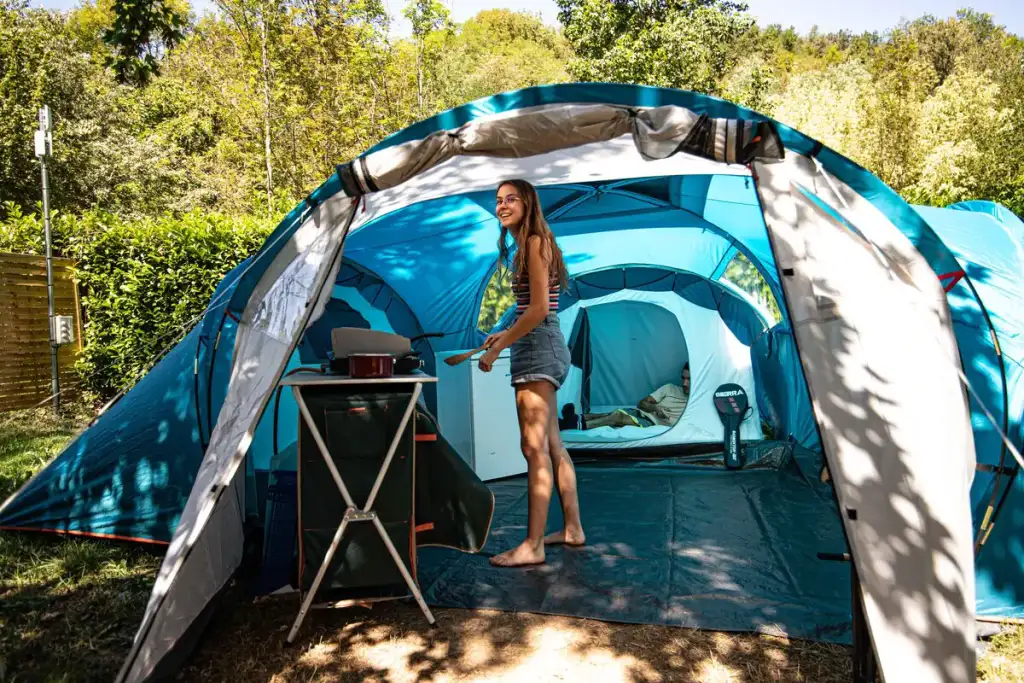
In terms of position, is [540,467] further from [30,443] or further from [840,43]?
[840,43]

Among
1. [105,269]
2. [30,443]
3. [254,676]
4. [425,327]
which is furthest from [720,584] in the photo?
[105,269]

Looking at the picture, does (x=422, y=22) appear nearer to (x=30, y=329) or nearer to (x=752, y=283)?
(x=30, y=329)

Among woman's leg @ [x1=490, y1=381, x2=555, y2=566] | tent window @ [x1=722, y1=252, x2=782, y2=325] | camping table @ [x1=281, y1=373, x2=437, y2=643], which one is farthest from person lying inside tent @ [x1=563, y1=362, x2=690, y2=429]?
camping table @ [x1=281, y1=373, x2=437, y2=643]

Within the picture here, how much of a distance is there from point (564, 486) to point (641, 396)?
3.05m

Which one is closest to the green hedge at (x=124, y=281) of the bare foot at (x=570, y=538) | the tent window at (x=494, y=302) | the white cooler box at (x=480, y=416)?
the tent window at (x=494, y=302)

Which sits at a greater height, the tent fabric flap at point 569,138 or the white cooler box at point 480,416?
the tent fabric flap at point 569,138

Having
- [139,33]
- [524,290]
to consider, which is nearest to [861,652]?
[524,290]

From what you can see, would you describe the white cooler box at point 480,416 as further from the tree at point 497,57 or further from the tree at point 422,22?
the tree at point 497,57

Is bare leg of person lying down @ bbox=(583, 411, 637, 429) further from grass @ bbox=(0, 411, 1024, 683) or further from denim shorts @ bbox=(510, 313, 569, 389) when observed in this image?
grass @ bbox=(0, 411, 1024, 683)

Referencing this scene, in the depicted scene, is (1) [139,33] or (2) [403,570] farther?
(1) [139,33]

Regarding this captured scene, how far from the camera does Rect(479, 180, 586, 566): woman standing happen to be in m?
3.13

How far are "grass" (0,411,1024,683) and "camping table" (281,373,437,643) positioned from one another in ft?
0.51

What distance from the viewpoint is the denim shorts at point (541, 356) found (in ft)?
10.5

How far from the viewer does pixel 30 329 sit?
Answer: 7125mm
